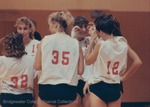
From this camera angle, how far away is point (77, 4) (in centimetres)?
703

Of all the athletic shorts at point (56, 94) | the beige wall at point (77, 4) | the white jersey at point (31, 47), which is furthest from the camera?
the beige wall at point (77, 4)

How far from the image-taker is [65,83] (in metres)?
3.80

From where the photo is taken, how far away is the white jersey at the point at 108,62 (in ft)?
12.8

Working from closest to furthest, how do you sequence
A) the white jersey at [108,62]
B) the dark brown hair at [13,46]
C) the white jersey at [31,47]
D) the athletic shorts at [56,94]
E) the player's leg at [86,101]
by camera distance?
1. the athletic shorts at [56,94]
2. the white jersey at [108,62]
3. the dark brown hair at [13,46]
4. the player's leg at [86,101]
5. the white jersey at [31,47]

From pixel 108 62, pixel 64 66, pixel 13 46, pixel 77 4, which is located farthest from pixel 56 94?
pixel 77 4

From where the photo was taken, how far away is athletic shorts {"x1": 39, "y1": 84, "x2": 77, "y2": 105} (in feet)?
12.4

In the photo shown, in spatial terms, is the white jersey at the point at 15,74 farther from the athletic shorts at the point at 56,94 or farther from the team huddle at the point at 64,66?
the athletic shorts at the point at 56,94

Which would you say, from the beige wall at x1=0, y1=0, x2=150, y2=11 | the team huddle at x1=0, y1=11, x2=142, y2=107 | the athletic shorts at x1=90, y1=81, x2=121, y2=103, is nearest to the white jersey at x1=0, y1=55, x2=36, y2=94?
the team huddle at x1=0, y1=11, x2=142, y2=107

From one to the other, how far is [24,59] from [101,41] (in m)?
0.86

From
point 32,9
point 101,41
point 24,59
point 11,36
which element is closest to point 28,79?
point 24,59

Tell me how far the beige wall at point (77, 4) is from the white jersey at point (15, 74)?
9.26ft

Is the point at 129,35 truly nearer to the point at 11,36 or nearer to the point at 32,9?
the point at 32,9

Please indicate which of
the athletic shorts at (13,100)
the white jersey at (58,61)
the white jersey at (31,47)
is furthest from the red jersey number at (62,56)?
the white jersey at (31,47)

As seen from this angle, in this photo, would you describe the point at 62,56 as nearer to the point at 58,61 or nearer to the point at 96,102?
the point at 58,61
